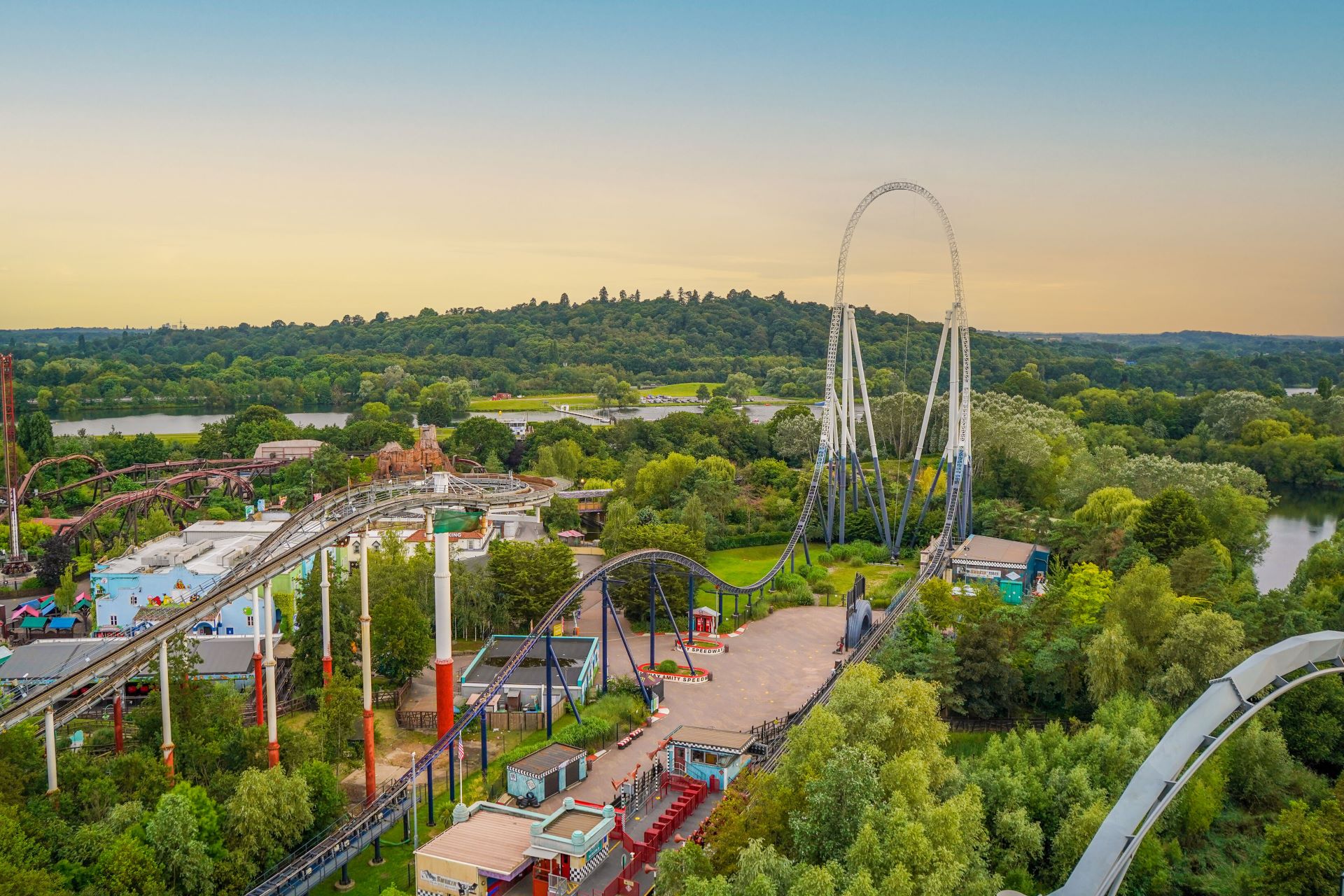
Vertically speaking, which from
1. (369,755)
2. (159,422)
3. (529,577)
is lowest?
(159,422)

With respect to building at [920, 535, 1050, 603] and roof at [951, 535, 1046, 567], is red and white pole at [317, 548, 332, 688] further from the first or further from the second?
roof at [951, 535, 1046, 567]

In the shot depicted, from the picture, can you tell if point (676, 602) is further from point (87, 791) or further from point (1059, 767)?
point (87, 791)

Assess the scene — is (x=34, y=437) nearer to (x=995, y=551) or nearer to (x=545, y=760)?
(x=545, y=760)

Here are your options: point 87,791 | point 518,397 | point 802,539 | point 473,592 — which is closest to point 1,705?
point 87,791

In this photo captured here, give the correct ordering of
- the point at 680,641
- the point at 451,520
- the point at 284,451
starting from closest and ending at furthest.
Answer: the point at 451,520 < the point at 680,641 < the point at 284,451

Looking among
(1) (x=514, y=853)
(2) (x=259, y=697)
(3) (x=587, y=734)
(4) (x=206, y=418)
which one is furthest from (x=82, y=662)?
(4) (x=206, y=418)

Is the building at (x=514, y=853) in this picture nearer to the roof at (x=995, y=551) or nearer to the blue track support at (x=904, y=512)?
the roof at (x=995, y=551)
